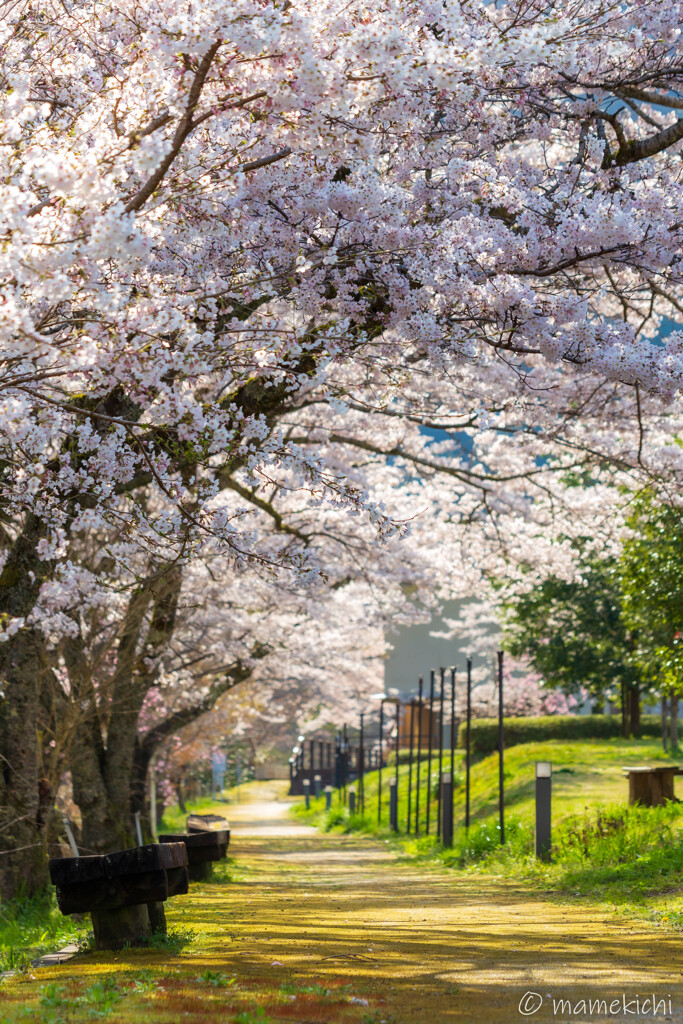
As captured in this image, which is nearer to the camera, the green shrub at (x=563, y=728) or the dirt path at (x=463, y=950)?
the dirt path at (x=463, y=950)

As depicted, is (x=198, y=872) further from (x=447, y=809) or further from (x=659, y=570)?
(x=659, y=570)

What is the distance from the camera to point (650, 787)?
37.3 ft

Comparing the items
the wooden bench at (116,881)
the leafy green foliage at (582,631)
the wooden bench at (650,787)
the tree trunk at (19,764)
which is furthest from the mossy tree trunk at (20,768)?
the leafy green foliage at (582,631)

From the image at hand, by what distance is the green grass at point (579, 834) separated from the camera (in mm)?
8391

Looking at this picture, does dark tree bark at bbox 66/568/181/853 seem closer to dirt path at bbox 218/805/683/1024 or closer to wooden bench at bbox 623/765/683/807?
dirt path at bbox 218/805/683/1024

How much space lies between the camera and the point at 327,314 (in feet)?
28.5

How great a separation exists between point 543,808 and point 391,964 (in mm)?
5488

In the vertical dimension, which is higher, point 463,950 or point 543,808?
point 543,808

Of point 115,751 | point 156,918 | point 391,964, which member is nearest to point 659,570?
point 391,964

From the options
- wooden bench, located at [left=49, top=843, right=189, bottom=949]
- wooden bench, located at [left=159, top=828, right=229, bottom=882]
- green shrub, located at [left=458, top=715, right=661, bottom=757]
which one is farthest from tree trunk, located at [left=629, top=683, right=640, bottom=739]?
wooden bench, located at [left=49, top=843, right=189, bottom=949]

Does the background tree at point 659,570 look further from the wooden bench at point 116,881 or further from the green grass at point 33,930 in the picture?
the green grass at point 33,930

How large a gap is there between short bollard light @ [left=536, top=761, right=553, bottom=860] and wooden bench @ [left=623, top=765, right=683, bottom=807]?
1.17 m

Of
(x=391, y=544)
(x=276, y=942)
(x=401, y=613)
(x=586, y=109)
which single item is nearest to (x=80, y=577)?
(x=276, y=942)

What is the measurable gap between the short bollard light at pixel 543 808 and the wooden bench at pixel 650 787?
117 cm
